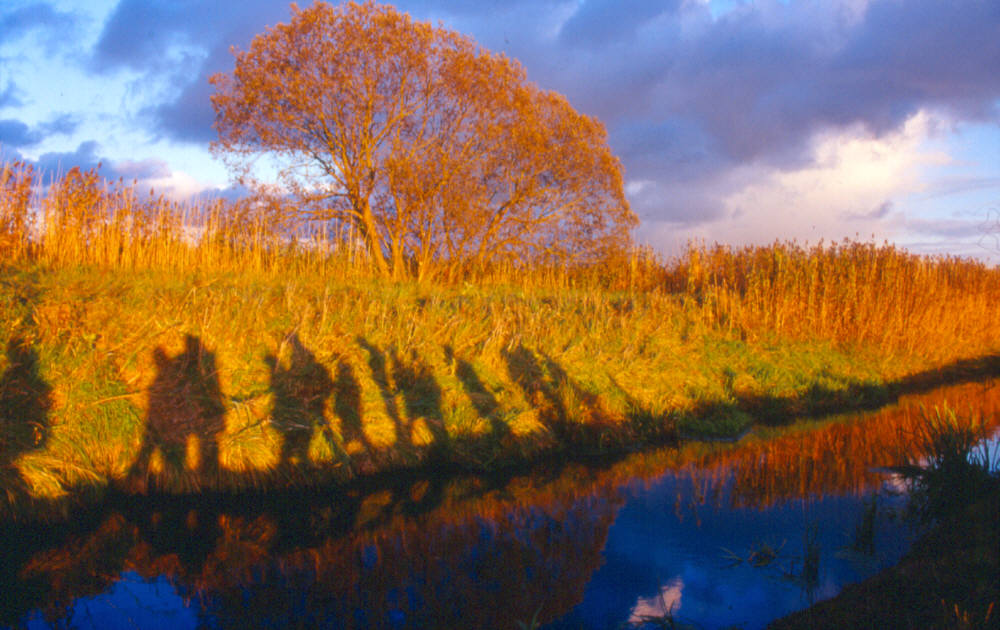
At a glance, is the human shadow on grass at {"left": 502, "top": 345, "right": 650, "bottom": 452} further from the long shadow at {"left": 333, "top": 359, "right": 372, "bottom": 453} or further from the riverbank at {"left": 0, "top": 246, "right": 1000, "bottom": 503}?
the long shadow at {"left": 333, "top": 359, "right": 372, "bottom": 453}

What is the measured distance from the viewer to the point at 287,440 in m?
5.98

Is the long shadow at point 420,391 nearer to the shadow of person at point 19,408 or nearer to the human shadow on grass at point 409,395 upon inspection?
the human shadow on grass at point 409,395

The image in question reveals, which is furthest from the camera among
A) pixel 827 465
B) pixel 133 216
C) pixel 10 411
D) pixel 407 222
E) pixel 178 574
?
pixel 407 222

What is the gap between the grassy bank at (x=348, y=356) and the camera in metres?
5.67

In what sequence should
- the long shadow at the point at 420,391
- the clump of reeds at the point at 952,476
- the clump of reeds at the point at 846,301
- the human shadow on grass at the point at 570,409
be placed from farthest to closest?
the clump of reeds at the point at 846,301
the human shadow on grass at the point at 570,409
the long shadow at the point at 420,391
the clump of reeds at the point at 952,476

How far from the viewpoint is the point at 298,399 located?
637 cm

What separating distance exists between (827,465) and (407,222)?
12023 millimetres

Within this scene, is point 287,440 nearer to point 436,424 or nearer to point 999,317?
point 436,424

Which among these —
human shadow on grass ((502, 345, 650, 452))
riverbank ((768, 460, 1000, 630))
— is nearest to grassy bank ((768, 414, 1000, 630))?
riverbank ((768, 460, 1000, 630))

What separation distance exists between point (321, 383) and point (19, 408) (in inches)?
102

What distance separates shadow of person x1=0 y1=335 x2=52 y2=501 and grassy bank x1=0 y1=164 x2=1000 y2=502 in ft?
0.05

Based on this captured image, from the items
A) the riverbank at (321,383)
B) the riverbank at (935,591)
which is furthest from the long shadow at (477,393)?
the riverbank at (935,591)

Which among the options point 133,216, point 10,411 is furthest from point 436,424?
point 133,216

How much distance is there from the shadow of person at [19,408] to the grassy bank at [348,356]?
0.05ft
